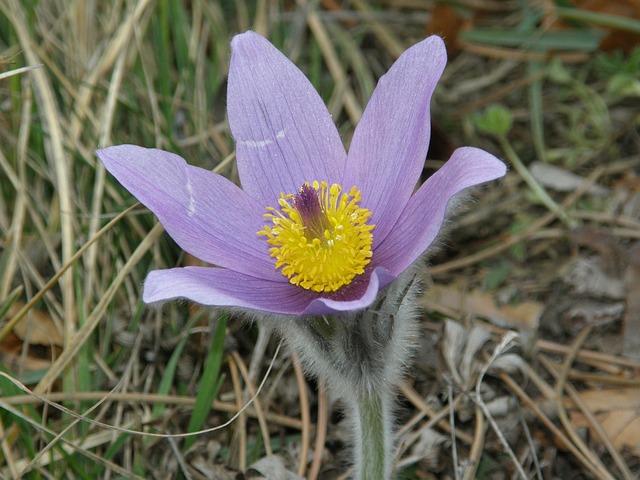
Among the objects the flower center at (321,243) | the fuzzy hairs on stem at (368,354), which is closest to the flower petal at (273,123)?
the flower center at (321,243)

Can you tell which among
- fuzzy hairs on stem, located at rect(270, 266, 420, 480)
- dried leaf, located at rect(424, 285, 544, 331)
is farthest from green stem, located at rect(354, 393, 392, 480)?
dried leaf, located at rect(424, 285, 544, 331)

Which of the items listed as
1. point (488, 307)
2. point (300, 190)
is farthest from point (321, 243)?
point (488, 307)

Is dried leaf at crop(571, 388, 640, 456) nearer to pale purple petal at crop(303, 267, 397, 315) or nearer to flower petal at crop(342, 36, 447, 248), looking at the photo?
flower petal at crop(342, 36, 447, 248)

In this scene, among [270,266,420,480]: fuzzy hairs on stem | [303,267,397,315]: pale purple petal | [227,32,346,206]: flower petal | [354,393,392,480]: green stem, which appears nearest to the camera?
[303,267,397,315]: pale purple petal

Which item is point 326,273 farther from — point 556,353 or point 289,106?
point 556,353

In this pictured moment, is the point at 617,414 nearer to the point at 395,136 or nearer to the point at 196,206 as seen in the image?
the point at 395,136

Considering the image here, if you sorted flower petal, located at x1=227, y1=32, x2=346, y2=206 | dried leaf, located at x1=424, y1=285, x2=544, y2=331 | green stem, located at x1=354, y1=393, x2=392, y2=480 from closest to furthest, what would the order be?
green stem, located at x1=354, y1=393, x2=392, y2=480, flower petal, located at x1=227, y1=32, x2=346, y2=206, dried leaf, located at x1=424, y1=285, x2=544, y2=331

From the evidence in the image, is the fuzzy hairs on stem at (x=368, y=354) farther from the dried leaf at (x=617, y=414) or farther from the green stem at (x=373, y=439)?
the dried leaf at (x=617, y=414)
